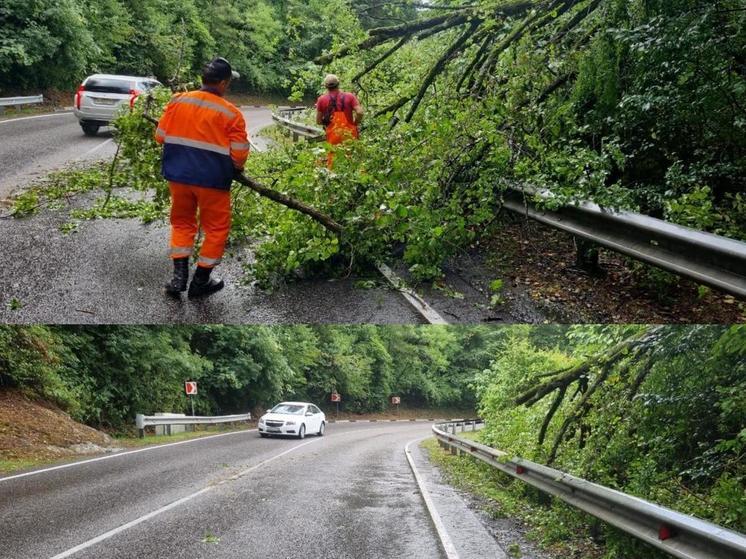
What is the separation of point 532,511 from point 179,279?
5.02m

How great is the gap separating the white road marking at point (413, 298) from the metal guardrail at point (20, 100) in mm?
21624

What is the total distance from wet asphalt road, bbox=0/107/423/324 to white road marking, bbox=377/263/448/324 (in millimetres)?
71

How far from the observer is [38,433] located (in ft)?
41.9

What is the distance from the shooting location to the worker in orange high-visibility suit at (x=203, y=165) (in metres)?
6.19

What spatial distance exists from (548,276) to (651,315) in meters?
1.11

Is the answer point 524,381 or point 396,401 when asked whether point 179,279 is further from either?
point 396,401

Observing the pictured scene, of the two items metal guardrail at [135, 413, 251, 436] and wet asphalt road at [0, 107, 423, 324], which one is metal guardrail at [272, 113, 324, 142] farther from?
wet asphalt road at [0, 107, 423, 324]

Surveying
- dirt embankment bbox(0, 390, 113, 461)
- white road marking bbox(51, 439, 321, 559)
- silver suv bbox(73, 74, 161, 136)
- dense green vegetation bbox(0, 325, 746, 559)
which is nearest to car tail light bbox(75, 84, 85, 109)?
silver suv bbox(73, 74, 161, 136)

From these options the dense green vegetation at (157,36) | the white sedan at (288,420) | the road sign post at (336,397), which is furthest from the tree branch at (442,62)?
the white sedan at (288,420)

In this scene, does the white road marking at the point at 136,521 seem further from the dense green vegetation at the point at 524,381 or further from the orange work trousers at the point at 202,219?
the orange work trousers at the point at 202,219

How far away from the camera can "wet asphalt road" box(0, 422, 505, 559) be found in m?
5.94

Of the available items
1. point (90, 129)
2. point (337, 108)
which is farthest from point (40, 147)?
point (337, 108)

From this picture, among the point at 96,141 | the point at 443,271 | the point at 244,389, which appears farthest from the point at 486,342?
the point at 244,389

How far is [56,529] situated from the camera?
6.49 metres
